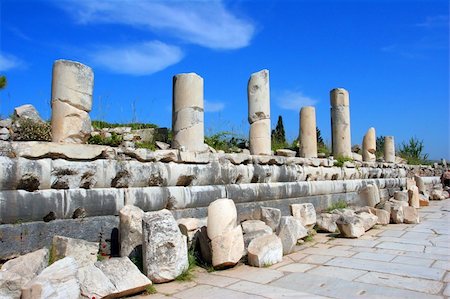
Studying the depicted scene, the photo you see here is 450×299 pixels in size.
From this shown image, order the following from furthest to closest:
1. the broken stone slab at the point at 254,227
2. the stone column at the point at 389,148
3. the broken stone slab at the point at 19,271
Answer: the stone column at the point at 389,148 → the broken stone slab at the point at 254,227 → the broken stone slab at the point at 19,271

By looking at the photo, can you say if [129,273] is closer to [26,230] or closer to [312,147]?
[26,230]

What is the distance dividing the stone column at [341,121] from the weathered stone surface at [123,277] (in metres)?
9.67

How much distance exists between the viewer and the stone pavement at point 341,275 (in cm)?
405

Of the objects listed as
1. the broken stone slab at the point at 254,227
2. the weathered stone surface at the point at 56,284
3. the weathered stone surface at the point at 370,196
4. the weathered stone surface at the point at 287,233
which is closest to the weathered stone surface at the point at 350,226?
the weathered stone surface at the point at 287,233

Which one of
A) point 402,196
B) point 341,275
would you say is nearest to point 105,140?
point 341,275

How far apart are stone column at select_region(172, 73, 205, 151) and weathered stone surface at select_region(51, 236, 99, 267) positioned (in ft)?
9.34

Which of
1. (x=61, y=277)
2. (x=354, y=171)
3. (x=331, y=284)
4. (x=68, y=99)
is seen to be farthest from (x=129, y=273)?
(x=354, y=171)

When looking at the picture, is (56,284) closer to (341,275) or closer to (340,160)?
(341,275)

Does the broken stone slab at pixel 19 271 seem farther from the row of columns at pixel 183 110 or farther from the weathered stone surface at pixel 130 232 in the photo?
the row of columns at pixel 183 110

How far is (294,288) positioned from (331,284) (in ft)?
1.53

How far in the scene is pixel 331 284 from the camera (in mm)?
4359

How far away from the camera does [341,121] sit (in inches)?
497

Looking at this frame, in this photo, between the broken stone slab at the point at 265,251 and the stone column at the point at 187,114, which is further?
the stone column at the point at 187,114

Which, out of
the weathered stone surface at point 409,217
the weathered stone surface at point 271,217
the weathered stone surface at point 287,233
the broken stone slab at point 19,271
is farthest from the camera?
the weathered stone surface at point 409,217
